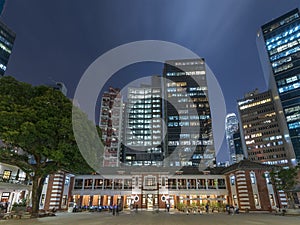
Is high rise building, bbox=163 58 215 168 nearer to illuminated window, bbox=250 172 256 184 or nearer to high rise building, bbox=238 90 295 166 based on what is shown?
high rise building, bbox=238 90 295 166

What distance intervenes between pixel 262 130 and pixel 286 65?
3843cm

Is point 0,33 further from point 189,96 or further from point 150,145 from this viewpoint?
point 189,96

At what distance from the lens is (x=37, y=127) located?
15.1m

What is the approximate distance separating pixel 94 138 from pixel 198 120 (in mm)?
83172

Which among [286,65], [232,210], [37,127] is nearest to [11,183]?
[37,127]

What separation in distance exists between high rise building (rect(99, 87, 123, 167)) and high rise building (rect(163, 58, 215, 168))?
24716 mm

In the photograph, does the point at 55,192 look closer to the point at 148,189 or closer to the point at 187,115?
the point at 148,189

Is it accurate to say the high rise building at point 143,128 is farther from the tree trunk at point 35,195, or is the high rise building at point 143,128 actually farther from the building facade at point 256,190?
the tree trunk at point 35,195

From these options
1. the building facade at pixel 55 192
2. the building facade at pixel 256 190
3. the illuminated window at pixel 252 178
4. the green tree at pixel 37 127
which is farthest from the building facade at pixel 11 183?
the illuminated window at pixel 252 178

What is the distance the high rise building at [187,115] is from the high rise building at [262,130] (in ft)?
97.3

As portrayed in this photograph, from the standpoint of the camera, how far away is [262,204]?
89.4ft

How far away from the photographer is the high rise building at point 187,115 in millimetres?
89875

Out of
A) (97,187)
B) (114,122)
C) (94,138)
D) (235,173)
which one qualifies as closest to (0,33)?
(114,122)

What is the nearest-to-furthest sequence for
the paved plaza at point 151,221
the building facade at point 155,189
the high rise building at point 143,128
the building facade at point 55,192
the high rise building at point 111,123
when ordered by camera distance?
the paved plaza at point 151,221 → the building facade at point 55,192 → the building facade at point 155,189 → the high rise building at point 111,123 → the high rise building at point 143,128
